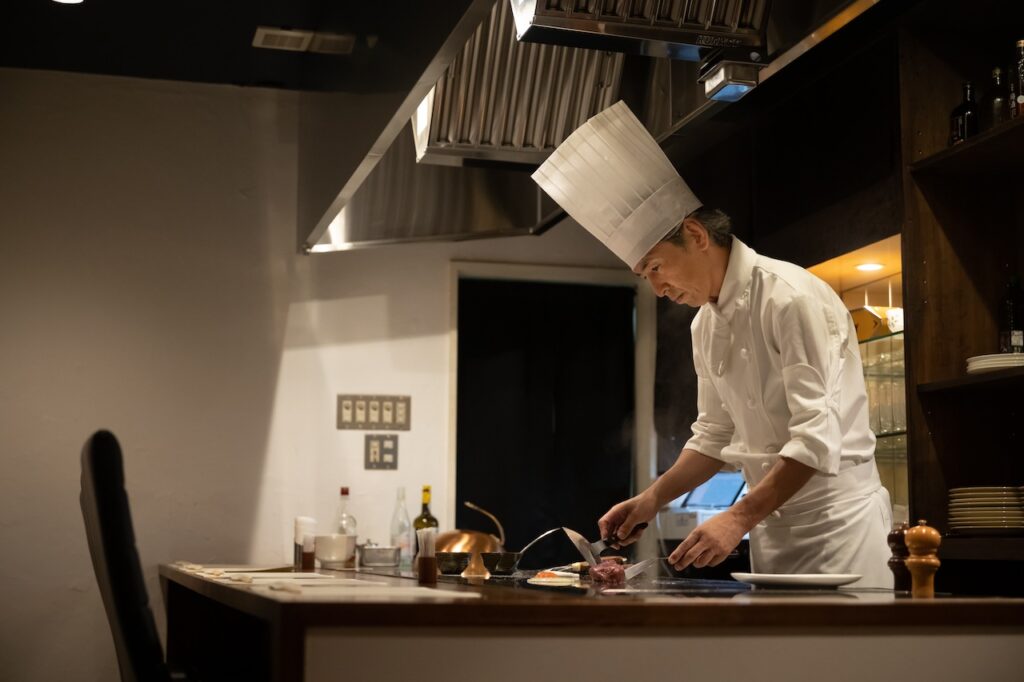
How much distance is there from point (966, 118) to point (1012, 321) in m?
0.54

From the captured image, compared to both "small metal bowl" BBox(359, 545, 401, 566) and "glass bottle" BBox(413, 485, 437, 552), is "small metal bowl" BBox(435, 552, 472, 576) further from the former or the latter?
"glass bottle" BBox(413, 485, 437, 552)

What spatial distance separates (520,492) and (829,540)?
2.37m

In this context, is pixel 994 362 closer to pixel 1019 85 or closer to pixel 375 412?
pixel 1019 85

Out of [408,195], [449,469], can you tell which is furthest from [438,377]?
[408,195]

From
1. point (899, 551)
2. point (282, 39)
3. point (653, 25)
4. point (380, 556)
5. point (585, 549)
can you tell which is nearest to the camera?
point (899, 551)

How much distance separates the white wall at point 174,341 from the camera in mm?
4297

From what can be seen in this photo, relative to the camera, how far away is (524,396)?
4.84 m

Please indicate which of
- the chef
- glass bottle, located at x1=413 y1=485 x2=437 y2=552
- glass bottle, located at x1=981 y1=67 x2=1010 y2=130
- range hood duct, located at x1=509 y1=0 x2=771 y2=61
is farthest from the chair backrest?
glass bottle, located at x1=413 y1=485 x2=437 y2=552

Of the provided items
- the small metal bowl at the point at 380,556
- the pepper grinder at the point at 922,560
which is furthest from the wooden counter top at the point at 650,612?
the small metal bowl at the point at 380,556

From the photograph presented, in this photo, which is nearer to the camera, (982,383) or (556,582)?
(556,582)

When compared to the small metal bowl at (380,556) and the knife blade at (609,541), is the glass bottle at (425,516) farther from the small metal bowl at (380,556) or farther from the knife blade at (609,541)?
the knife blade at (609,541)

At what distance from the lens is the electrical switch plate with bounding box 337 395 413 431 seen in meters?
4.62

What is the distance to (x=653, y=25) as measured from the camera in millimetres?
2211

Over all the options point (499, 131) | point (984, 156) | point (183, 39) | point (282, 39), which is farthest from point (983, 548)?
point (183, 39)
